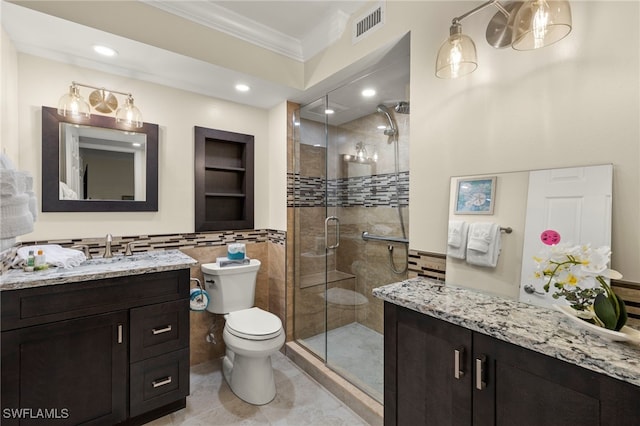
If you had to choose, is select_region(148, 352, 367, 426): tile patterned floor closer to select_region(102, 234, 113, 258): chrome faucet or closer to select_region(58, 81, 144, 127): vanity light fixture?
select_region(102, 234, 113, 258): chrome faucet

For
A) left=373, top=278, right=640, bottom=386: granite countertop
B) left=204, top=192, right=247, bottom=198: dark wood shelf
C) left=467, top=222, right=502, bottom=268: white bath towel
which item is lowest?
left=373, top=278, right=640, bottom=386: granite countertop

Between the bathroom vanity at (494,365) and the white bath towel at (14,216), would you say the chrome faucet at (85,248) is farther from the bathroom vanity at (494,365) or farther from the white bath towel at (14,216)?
the bathroom vanity at (494,365)

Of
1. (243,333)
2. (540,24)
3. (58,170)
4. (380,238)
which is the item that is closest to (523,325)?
(540,24)

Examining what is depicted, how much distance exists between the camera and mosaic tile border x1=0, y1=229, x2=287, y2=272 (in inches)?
75.5

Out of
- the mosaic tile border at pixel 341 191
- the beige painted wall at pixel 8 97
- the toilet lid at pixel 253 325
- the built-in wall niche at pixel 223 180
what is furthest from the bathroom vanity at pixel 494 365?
the beige painted wall at pixel 8 97

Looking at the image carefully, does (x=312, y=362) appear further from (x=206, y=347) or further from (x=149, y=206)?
(x=149, y=206)

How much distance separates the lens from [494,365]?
1.00m

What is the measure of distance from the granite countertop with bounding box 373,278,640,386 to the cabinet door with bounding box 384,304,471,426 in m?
0.06

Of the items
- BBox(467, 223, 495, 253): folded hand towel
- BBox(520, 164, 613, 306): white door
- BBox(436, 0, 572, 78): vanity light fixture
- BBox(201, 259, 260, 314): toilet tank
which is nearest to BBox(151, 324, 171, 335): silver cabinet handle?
BBox(201, 259, 260, 314): toilet tank

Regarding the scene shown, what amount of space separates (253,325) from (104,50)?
78.8 inches

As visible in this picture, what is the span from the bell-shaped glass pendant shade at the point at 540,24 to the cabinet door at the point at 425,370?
43.2 inches

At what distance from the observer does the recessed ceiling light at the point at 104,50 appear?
175cm

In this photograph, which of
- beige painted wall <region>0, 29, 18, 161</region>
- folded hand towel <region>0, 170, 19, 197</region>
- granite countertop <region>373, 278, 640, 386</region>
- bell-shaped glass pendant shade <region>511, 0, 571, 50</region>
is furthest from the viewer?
beige painted wall <region>0, 29, 18, 161</region>

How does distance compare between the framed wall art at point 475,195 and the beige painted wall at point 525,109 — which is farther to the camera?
the framed wall art at point 475,195
